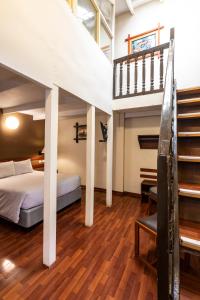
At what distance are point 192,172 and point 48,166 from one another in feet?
4.74

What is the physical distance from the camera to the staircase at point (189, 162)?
139 centimetres

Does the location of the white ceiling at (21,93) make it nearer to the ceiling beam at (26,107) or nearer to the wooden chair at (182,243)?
the ceiling beam at (26,107)

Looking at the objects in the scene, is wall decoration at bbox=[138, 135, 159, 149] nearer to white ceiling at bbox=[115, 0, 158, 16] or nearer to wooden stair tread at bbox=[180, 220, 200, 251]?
wooden stair tread at bbox=[180, 220, 200, 251]

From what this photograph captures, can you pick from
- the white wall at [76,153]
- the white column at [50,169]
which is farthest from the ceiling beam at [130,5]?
the white column at [50,169]

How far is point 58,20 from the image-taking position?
181cm

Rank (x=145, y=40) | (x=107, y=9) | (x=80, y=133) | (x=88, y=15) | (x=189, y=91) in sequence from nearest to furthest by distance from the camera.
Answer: (x=189, y=91) < (x=88, y=15) < (x=107, y=9) < (x=145, y=40) < (x=80, y=133)

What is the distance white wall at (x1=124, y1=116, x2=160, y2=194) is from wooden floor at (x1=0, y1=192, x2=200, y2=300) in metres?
1.53

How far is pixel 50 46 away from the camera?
1691 mm

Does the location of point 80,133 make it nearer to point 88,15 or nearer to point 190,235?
point 88,15

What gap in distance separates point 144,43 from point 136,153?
9.11 ft

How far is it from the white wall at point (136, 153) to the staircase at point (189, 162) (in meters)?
1.93

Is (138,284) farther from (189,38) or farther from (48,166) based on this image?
(189,38)

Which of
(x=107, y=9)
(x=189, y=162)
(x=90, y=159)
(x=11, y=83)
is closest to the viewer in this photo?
(x=189, y=162)

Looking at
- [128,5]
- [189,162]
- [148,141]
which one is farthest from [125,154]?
[128,5]
